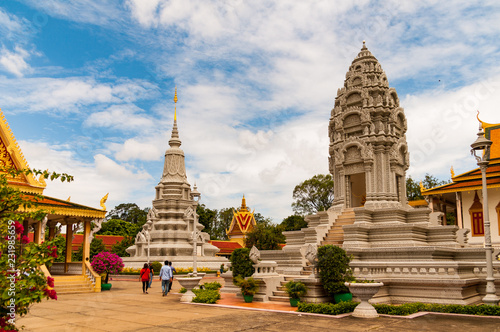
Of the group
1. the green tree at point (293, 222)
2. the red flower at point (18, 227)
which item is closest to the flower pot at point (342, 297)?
the red flower at point (18, 227)

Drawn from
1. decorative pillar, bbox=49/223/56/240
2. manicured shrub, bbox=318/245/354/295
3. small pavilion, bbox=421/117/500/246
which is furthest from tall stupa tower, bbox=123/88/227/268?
manicured shrub, bbox=318/245/354/295

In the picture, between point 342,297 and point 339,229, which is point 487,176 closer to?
point 339,229

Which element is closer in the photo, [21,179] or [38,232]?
[38,232]

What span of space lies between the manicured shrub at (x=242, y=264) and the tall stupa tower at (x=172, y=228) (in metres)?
19.4

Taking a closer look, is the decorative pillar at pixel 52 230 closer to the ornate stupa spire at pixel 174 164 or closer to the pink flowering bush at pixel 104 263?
the pink flowering bush at pixel 104 263

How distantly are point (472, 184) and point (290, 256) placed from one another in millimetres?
16870

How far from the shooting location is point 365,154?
880 inches

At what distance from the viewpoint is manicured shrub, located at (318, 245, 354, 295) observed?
1370 cm

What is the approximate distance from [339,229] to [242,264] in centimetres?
665

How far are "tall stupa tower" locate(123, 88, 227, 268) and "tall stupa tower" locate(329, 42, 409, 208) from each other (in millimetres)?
16584

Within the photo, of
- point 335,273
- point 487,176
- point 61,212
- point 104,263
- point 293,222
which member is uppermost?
point 487,176

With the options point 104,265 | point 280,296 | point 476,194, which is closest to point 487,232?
point 280,296

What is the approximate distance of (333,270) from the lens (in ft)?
45.2

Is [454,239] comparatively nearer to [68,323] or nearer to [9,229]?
[68,323]
